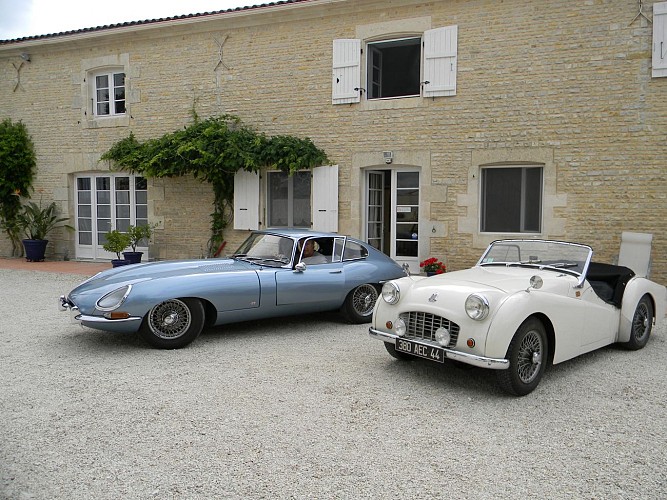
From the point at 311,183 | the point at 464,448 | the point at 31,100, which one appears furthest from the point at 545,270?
the point at 31,100

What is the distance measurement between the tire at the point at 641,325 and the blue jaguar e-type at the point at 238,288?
8.86ft


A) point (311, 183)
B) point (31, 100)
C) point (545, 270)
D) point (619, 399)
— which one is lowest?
point (619, 399)

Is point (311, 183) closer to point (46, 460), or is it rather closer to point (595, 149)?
point (595, 149)

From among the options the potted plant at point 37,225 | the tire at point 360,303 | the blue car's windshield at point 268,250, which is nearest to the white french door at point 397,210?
the tire at point 360,303

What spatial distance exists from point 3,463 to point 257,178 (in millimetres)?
9067

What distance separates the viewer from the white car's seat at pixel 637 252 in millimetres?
8711

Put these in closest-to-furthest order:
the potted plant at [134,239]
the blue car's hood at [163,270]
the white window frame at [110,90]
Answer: the blue car's hood at [163,270], the potted plant at [134,239], the white window frame at [110,90]

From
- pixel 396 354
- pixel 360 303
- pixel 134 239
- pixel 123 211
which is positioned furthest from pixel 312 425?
pixel 123 211

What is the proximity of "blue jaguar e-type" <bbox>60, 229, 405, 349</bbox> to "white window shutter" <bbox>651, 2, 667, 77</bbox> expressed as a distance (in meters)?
5.36

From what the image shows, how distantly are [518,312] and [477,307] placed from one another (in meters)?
0.29

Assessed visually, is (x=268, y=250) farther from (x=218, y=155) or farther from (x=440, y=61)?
(x=440, y=61)

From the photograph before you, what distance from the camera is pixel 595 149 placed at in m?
9.20

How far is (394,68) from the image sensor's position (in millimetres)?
10992

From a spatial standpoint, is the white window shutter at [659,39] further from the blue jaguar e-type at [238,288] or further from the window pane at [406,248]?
the blue jaguar e-type at [238,288]
